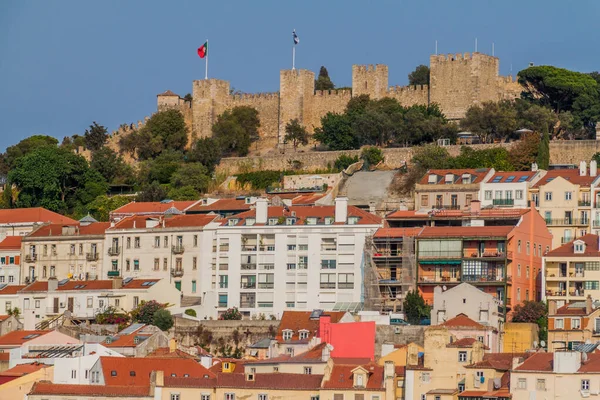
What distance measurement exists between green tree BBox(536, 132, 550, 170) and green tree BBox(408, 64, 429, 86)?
26.8 m

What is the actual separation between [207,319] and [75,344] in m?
7.25

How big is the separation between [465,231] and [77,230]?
18886 millimetres

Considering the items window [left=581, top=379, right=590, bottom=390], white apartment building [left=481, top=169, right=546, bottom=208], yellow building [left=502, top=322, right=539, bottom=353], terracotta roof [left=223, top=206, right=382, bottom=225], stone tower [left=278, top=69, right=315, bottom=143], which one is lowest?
window [left=581, top=379, right=590, bottom=390]

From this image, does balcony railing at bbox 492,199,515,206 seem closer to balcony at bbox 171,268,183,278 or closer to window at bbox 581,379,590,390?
balcony at bbox 171,268,183,278

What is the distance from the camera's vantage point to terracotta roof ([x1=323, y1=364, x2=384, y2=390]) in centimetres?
5766

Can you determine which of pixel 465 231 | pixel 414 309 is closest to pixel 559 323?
pixel 414 309

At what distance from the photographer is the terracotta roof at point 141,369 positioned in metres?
60.5

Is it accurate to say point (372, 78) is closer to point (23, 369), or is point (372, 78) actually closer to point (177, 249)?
point (177, 249)

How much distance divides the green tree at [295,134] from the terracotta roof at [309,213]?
784 inches

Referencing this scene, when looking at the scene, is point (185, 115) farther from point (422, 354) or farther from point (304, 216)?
point (422, 354)

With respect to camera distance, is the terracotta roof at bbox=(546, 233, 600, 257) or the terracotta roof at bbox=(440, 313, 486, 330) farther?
the terracotta roof at bbox=(546, 233, 600, 257)

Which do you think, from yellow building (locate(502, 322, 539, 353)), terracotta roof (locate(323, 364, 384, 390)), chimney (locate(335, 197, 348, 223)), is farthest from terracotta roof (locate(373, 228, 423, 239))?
terracotta roof (locate(323, 364, 384, 390))

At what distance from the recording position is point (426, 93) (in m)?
96.2

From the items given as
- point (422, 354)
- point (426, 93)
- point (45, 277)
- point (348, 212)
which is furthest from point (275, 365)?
point (426, 93)
